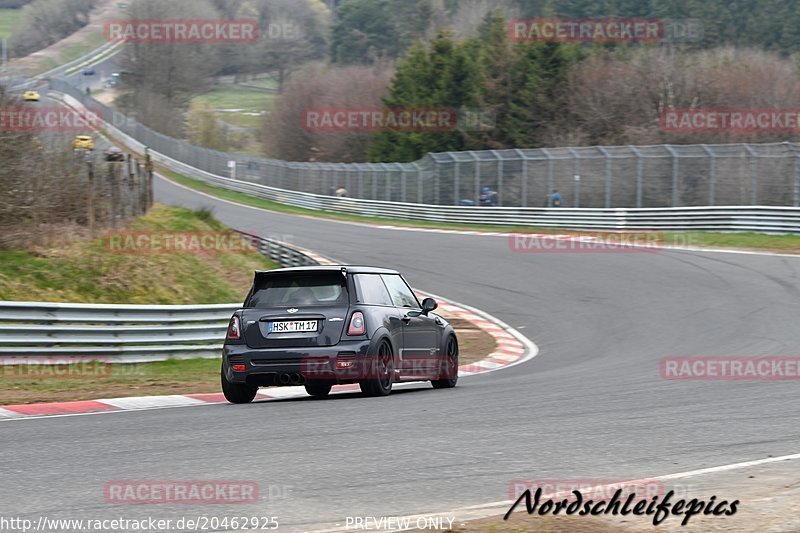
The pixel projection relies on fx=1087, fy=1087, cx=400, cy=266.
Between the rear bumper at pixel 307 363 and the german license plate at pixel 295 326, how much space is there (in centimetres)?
20

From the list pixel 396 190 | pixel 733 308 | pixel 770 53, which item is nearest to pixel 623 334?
pixel 733 308

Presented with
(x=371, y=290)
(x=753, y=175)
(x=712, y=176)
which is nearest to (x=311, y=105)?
(x=712, y=176)

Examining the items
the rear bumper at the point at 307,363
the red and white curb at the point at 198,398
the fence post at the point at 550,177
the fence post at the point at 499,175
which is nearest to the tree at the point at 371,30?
the fence post at the point at 499,175

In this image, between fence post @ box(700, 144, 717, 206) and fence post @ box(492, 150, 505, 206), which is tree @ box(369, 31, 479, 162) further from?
fence post @ box(700, 144, 717, 206)

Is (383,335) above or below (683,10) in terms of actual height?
below

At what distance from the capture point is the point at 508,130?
210 ft

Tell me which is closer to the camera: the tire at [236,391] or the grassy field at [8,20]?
the tire at [236,391]

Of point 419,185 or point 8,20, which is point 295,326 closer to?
point 419,185

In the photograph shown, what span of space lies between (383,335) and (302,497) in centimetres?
533

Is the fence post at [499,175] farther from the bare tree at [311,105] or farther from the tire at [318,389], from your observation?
the bare tree at [311,105]

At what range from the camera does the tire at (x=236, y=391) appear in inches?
443

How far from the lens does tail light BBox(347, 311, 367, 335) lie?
11.0 metres

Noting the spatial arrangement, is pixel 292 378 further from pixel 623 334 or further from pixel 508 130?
pixel 508 130

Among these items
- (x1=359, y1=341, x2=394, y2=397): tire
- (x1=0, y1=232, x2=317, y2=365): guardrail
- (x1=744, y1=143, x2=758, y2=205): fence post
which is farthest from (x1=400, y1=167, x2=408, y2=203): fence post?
(x1=359, y1=341, x2=394, y2=397): tire
